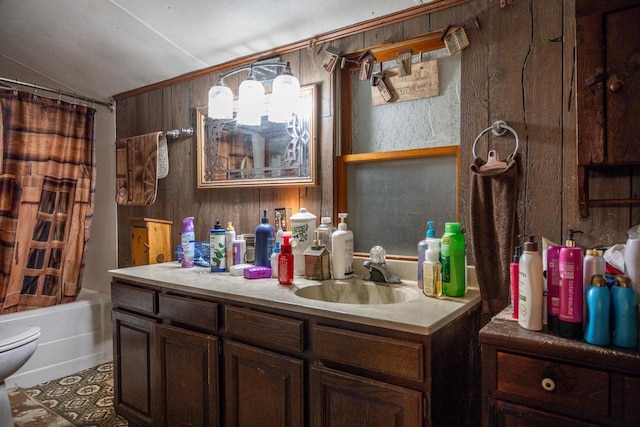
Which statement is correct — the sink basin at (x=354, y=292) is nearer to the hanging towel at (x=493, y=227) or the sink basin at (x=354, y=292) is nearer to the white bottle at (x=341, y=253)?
the white bottle at (x=341, y=253)

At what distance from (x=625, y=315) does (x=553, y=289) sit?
160 millimetres

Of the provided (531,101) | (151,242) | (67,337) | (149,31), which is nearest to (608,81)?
(531,101)

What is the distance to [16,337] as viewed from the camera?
77.8 inches

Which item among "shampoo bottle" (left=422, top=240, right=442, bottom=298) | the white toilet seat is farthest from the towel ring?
the white toilet seat

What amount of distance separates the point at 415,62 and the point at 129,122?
2101 mm

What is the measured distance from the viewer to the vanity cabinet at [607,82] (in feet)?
3.56

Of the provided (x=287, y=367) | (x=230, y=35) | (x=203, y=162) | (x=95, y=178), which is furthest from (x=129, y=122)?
(x=287, y=367)

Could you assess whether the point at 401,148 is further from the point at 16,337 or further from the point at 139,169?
the point at 16,337

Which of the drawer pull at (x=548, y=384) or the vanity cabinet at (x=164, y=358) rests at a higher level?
the drawer pull at (x=548, y=384)

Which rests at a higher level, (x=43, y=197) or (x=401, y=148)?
(x=401, y=148)

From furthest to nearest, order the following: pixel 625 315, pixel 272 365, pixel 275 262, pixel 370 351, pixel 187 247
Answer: pixel 187 247 < pixel 275 262 < pixel 272 365 < pixel 370 351 < pixel 625 315

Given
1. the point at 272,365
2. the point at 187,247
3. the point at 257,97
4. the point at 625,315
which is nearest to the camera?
the point at 625,315

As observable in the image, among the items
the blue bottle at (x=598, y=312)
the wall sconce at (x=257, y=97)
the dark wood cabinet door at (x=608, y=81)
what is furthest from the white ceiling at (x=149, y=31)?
the blue bottle at (x=598, y=312)

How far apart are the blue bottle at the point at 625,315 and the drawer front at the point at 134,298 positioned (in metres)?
1.66
